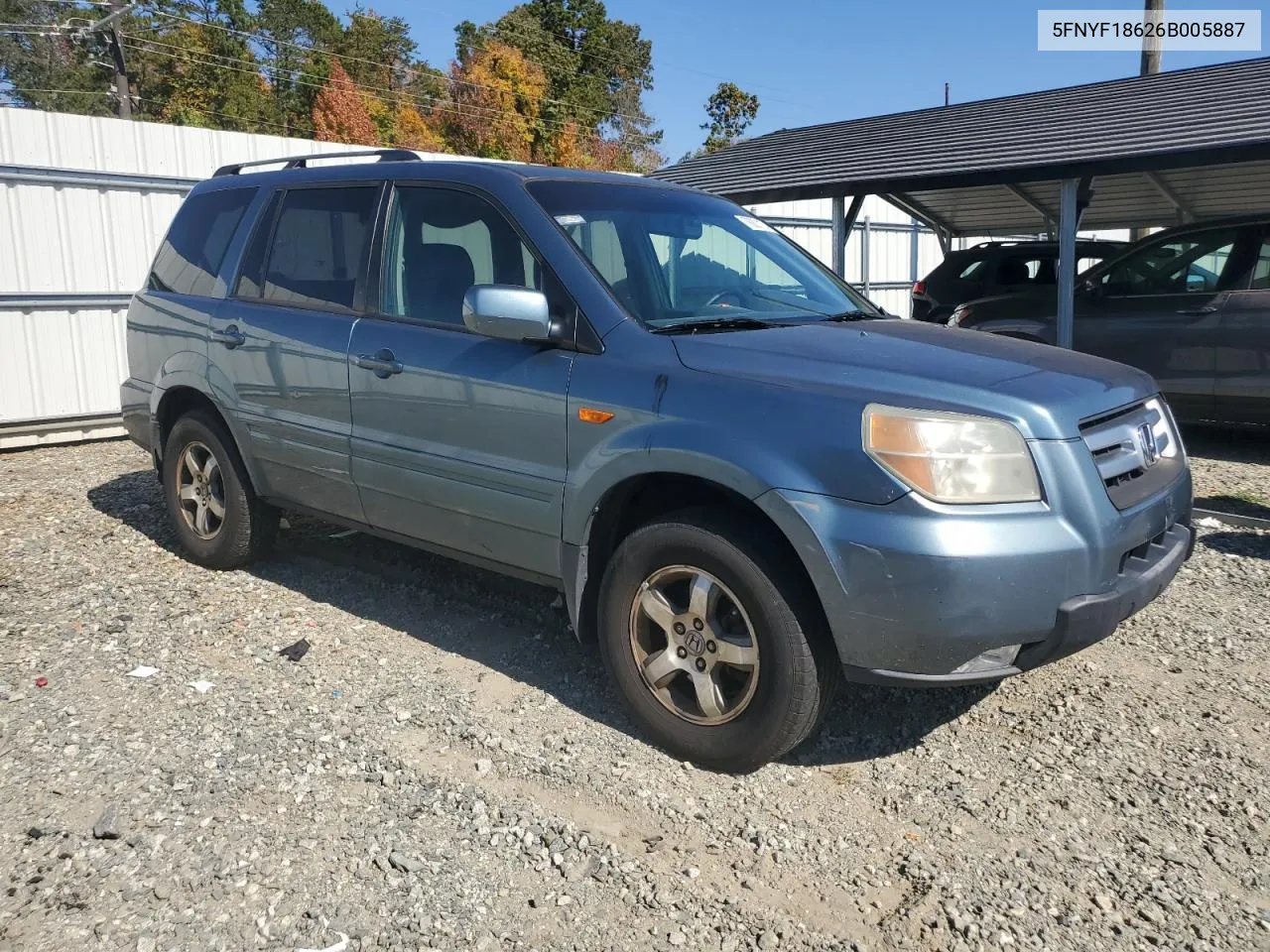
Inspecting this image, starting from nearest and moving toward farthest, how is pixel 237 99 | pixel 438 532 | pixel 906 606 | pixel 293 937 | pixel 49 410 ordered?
1. pixel 293 937
2. pixel 906 606
3. pixel 438 532
4. pixel 49 410
5. pixel 237 99

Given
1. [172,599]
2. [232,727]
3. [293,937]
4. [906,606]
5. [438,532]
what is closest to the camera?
[293,937]

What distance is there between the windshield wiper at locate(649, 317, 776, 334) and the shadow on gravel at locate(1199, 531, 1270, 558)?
357 cm

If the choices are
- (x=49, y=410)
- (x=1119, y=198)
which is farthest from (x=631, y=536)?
(x=1119, y=198)

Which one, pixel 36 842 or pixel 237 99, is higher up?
pixel 237 99

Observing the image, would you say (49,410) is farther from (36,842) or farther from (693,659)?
(693,659)

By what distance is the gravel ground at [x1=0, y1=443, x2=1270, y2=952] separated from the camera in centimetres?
270

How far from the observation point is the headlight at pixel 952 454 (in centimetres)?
295

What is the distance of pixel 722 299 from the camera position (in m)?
4.01

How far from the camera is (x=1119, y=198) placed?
13.2 m

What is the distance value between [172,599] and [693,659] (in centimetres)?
300

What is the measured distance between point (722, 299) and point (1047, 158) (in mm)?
7647

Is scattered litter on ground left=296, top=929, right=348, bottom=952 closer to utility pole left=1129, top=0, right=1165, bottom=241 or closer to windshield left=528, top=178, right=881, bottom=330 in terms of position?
windshield left=528, top=178, right=881, bottom=330

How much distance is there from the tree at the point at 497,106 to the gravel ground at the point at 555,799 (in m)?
40.7

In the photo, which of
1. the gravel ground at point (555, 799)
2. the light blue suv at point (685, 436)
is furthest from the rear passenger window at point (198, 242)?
the gravel ground at point (555, 799)
